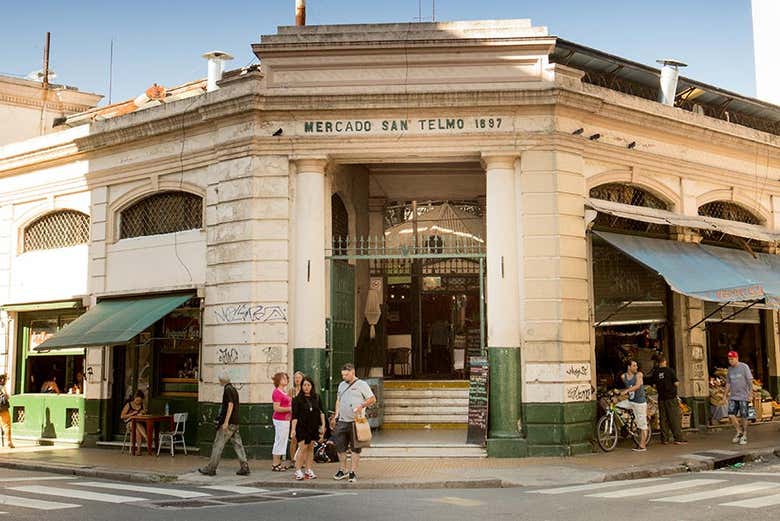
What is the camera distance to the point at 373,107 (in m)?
15.7

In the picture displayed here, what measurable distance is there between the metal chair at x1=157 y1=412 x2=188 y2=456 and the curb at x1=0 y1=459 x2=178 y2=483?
6.60ft

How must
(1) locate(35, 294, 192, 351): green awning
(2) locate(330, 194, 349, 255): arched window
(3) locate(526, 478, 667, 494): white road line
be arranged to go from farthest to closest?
1. (2) locate(330, 194, 349, 255): arched window
2. (1) locate(35, 294, 192, 351): green awning
3. (3) locate(526, 478, 667, 494): white road line

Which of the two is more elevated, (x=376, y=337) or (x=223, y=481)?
(x=376, y=337)

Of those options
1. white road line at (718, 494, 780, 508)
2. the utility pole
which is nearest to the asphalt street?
white road line at (718, 494, 780, 508)

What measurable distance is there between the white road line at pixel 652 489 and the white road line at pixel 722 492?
464 millimetres

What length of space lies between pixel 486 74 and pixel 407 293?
7.54 metres

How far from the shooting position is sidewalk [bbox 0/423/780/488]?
→ 1235cm

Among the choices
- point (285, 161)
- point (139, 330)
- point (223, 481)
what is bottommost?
point (223, 481)

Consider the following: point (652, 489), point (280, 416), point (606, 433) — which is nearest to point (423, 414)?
point (606, 433)

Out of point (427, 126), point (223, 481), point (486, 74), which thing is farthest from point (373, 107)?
point (223, 481)

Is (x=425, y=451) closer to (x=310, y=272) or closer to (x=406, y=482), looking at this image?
(x=406, y=482)

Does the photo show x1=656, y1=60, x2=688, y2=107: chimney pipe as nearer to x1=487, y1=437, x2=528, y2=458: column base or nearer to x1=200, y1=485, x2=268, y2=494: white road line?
x1=487, y1=437, x2=528, y2=458: column base

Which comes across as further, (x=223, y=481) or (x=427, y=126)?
(x=427, y=126)

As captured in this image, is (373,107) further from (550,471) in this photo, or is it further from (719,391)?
(719,391)
